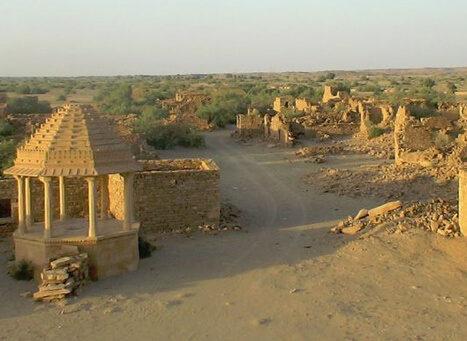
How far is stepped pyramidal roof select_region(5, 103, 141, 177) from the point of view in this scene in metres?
9.43

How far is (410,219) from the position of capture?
11.6 meters

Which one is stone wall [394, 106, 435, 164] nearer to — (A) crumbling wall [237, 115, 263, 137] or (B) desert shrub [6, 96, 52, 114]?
(A) crumbling wall [237, 115, 263, 137]

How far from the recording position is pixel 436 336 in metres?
7.40

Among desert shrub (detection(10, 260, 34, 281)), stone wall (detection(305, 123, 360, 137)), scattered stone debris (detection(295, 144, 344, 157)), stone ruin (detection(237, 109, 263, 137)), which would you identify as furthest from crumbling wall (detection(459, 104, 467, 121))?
desert shrub (detection(10, 260, 34, 281))

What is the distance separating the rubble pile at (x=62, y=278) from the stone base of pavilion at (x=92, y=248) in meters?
0.28

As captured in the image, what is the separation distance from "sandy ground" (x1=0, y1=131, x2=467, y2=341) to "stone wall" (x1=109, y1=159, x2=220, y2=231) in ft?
1.66

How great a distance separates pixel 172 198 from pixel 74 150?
11.2 feet

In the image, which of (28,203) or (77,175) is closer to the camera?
(77,175)

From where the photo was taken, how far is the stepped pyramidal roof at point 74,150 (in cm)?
943

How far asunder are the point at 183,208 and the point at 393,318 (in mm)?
5770

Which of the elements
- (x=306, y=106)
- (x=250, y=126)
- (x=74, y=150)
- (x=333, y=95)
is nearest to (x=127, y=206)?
(x=74, y=150)

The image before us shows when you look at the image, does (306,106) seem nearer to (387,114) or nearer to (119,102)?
(387,114)

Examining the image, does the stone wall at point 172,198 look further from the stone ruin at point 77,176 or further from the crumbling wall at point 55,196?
the stone ruin at point 77,176

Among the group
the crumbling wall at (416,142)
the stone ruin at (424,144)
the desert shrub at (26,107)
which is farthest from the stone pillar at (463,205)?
the desert shrub at (26,107)
